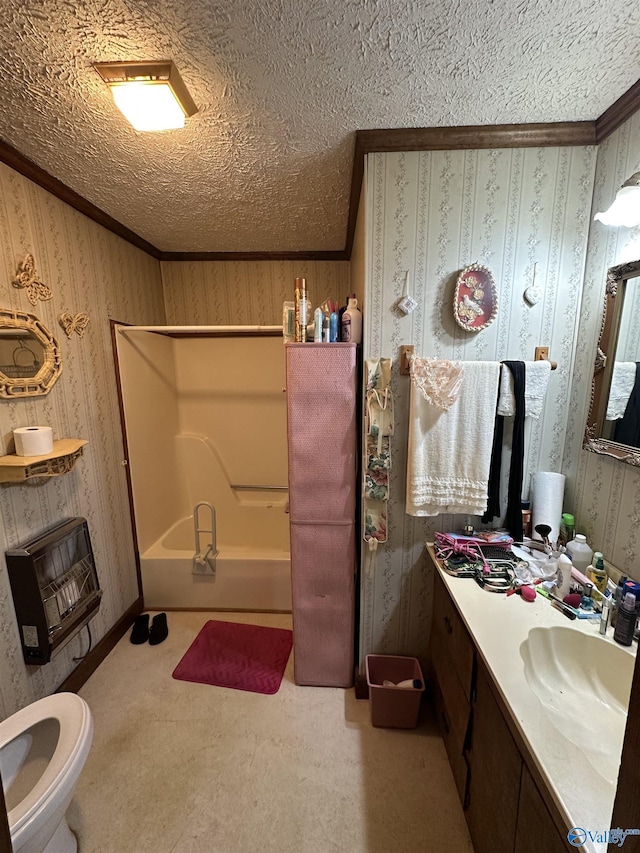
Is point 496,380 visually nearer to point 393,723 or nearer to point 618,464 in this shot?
point 618,464

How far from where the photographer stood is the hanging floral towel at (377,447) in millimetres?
1528

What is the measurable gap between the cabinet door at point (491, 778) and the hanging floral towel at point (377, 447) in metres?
0.67

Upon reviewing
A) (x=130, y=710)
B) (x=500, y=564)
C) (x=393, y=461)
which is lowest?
(x=130, y=710)

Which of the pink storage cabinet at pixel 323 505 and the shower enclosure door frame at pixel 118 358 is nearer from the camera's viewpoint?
the pink storage cabinet at pixel 323 505

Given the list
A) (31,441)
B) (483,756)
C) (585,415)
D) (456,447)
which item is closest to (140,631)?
(31,441)

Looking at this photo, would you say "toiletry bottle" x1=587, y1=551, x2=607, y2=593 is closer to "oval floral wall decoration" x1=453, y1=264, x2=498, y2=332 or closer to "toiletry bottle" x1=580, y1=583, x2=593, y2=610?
"toiletry bottle" x1=580, y1=583, x2=593, y2=610

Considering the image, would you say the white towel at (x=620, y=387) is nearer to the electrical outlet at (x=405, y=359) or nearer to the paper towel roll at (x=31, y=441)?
the electrical outlet at (x=405, y=359)

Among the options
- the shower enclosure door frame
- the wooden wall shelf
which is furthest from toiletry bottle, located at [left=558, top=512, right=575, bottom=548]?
the wooden wall shelf

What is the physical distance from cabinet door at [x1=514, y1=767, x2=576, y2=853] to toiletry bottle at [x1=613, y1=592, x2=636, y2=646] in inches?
20.1

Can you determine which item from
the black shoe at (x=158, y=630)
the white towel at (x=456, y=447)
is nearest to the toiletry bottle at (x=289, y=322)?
the white towel at (x=456, y=447)

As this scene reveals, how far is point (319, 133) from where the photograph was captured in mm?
1361

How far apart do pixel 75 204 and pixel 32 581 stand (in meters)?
1.91

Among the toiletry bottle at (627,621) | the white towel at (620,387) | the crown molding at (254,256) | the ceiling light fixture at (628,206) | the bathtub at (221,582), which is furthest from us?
the crown molding at (254,256)

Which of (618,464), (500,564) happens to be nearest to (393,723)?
(500,564)
